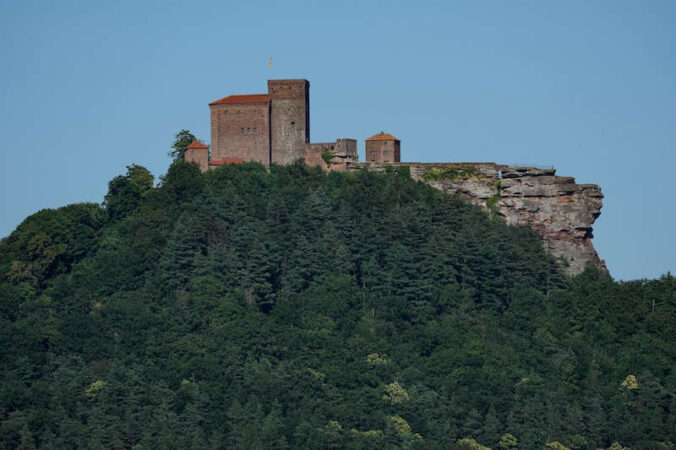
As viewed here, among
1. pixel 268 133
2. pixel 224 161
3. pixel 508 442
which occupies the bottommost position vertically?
pixel 508 442

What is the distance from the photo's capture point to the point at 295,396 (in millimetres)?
72125

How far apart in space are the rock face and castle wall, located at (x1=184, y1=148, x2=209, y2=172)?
8.63 meters

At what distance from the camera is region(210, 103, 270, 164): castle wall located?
86.0m

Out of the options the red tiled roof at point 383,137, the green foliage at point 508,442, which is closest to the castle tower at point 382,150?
the red tiled roof at point 383,137

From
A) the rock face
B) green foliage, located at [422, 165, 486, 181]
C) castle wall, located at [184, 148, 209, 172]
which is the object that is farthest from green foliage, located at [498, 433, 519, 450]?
castle wall, located at [184, 148, 209, 172]

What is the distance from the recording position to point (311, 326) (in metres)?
77.4

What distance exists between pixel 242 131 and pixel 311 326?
14115 mm

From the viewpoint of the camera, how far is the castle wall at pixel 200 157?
85500 mm

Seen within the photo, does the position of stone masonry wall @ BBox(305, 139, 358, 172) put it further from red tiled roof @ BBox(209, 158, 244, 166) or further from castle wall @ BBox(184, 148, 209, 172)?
castle wall @ BBox(184, 148, 209, 172)

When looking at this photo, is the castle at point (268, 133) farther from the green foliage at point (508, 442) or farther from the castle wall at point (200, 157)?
the green foliage at point (508, 442)

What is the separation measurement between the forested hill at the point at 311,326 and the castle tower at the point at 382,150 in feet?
8.56

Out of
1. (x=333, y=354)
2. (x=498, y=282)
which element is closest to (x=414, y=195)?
(x=498, y=282)

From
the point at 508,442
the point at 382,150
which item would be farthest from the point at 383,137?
the point at 508,442

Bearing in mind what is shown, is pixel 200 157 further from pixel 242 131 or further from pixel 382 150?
pixel 382 150
